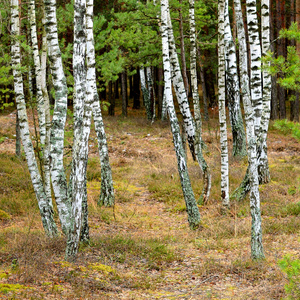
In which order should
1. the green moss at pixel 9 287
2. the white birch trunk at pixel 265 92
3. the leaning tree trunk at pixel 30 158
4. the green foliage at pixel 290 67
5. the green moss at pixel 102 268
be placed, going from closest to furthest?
the green foliage at pixel 290 67
the green moss at pixel 9 287
the green moss at pixel 102 268
the leaning tree trunk at pixel 30 158
the white birch trunk at pixel 265 92

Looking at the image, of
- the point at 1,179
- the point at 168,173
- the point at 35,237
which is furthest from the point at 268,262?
the point at 1,179

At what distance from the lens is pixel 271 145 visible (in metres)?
17.7

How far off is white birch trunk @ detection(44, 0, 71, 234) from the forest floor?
83 cm

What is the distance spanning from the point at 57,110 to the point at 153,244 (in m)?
3.31

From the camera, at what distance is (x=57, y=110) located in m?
6.52

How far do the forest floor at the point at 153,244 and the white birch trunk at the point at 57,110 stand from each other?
83 centimetres

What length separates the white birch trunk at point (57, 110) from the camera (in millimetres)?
6379

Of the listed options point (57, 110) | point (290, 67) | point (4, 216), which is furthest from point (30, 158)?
point (290, 67)

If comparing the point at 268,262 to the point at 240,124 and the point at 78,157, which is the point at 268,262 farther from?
the point at 240,124

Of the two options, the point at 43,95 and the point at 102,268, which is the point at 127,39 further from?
the point at 102,268

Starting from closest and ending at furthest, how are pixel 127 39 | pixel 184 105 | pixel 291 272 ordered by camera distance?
pixel 291 272
pixel 184 105
pixel 127 39

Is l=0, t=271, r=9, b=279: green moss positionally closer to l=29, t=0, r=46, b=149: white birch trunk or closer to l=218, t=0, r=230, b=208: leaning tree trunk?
l=29, t=0, r=46, b=149: white birch trunk

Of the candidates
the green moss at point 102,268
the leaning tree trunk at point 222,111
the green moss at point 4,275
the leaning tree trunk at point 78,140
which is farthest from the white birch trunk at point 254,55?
the green moss at point 4,275

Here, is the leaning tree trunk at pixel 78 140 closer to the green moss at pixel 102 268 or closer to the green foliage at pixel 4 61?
the green moss at pixel 102 268
